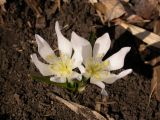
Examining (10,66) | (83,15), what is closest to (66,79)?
(10,66)

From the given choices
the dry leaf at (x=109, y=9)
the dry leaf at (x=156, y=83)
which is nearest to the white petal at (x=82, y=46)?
the dry leaf at (x=156, y=83)

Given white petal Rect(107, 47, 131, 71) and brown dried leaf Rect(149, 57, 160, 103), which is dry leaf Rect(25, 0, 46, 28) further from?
brown dried leaf Rect(149, 57, 160, 103)

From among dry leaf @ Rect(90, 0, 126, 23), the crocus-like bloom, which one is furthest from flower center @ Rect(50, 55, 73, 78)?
dry leaf @ Rect(90, 0, 126, 23)

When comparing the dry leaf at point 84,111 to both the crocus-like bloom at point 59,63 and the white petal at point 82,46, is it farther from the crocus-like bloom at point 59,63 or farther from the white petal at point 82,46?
the white petal at point 82,46

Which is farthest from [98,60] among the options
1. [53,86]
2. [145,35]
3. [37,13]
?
[37,13]

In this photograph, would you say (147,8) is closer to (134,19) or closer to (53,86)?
(134,19)
